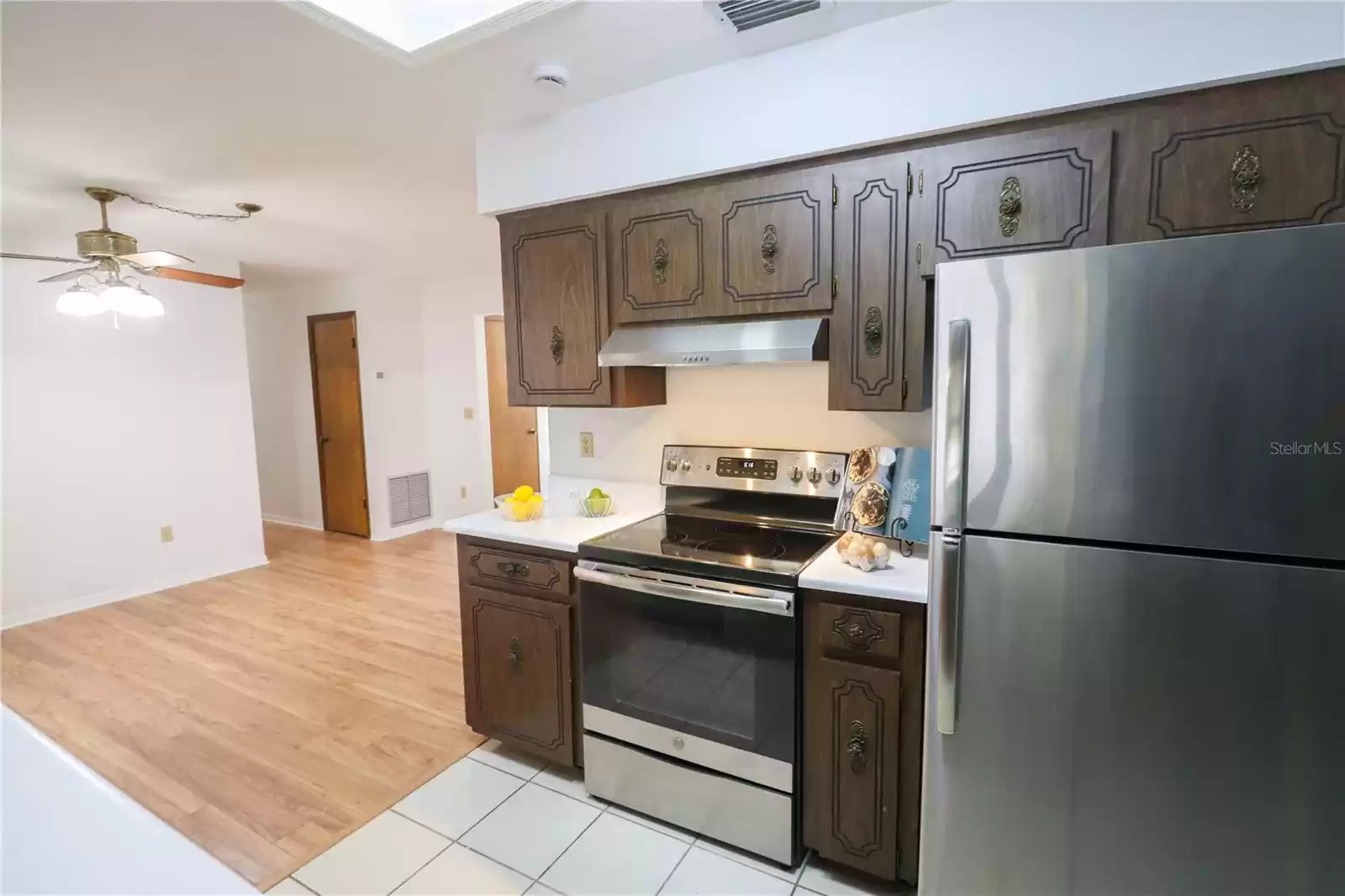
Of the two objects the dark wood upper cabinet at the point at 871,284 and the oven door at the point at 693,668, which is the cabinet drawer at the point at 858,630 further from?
the dark wood upper cabinet at the point at 871,284

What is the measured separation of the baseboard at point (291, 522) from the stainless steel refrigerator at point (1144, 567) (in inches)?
241

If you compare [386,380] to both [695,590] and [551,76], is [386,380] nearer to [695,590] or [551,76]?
[551,76]

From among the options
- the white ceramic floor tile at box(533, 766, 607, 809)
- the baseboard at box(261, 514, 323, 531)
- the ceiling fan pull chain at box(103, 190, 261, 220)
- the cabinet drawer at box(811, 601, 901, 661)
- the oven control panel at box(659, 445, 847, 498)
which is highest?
the ceiling fan pull chain at box(103, 190, 261, 220)

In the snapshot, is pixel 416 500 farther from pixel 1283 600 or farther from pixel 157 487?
pixel 1283 600

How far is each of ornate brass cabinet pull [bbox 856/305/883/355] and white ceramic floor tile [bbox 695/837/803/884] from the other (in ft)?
5.05

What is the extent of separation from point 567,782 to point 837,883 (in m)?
0.98

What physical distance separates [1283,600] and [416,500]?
5.90m

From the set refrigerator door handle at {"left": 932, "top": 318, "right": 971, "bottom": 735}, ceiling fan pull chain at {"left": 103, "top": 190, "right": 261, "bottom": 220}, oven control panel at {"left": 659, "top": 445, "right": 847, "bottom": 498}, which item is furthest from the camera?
ceiling fan pull chain at {"left": 103, "top": 190, "right": 261, "bottom": 220}

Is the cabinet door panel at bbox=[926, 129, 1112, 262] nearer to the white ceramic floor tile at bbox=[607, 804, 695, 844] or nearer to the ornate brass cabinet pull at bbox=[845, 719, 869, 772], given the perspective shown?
the ornate brass cabinet pull at bbox=[845, 719, 869, 772]

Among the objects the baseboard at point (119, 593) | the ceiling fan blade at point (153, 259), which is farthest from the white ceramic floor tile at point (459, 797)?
the baseboard at point (119, 593)

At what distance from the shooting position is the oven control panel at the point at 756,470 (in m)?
2.17

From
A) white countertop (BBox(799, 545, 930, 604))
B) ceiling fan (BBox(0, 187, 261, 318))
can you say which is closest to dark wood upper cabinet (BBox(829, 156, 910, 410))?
white countertop (BBox(799, 545, 930, 604))

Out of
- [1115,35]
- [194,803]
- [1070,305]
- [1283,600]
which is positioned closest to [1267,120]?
[1115,35]
